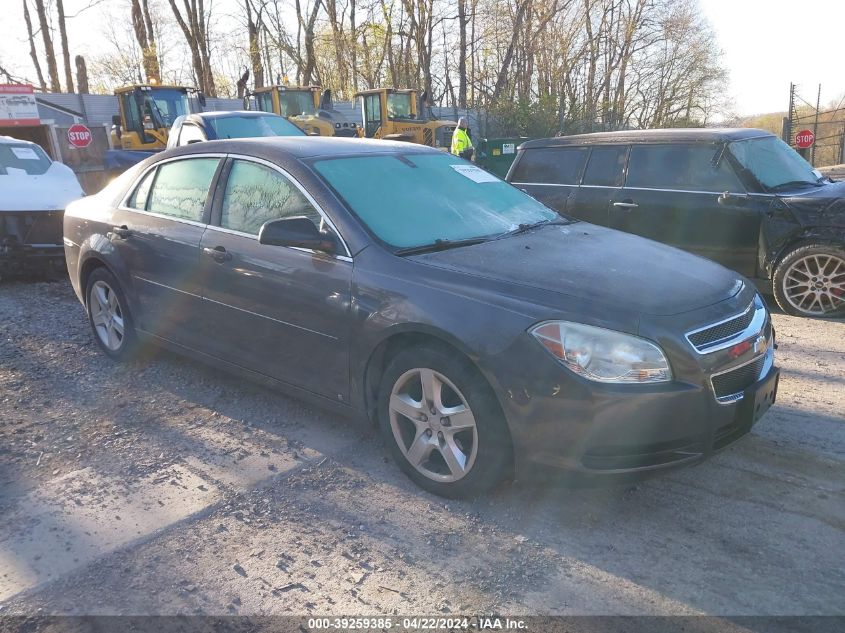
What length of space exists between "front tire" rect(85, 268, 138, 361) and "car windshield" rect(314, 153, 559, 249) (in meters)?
2.17

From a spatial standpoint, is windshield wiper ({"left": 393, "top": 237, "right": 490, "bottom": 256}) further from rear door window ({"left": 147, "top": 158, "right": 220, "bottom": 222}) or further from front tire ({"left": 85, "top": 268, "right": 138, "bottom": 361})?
front tire ({"left": 85, "top": 268, "right": 138, "bottom": 361})

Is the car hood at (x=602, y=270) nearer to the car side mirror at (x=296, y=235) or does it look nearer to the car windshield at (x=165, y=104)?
the car side mirror at (x=296, y=235)

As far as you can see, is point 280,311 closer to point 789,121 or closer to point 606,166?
point 606,166

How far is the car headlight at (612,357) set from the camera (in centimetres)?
280

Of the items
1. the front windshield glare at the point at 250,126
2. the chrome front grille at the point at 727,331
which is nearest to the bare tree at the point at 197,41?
the front windshield glare at the point at 250,126

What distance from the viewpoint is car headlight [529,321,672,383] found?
9.18ft

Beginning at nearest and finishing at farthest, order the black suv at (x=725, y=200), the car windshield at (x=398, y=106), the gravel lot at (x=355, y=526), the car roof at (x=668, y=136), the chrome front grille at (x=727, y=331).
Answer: the gravel lot at (x=355, y=526) < the chrome front grille at (x=727, y=331) < the black suv at (x=725, y=200) < the car roof at (x=668, y=136) < the car windshield at (x=398, y=106)

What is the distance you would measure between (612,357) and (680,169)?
4717mm

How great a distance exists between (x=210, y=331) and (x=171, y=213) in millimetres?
893

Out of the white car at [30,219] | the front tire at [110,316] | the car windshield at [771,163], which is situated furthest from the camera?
the white car at [30,219]

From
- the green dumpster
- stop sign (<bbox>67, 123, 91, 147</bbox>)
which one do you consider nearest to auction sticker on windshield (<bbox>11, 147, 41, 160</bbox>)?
stop sign (<bbox>67, 123, 91, 147</bbox>)

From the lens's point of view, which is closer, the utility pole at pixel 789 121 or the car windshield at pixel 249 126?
the car windshield at pixel 249 126

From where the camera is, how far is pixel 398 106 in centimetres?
2044

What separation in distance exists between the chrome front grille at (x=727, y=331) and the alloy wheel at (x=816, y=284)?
10.8ft
